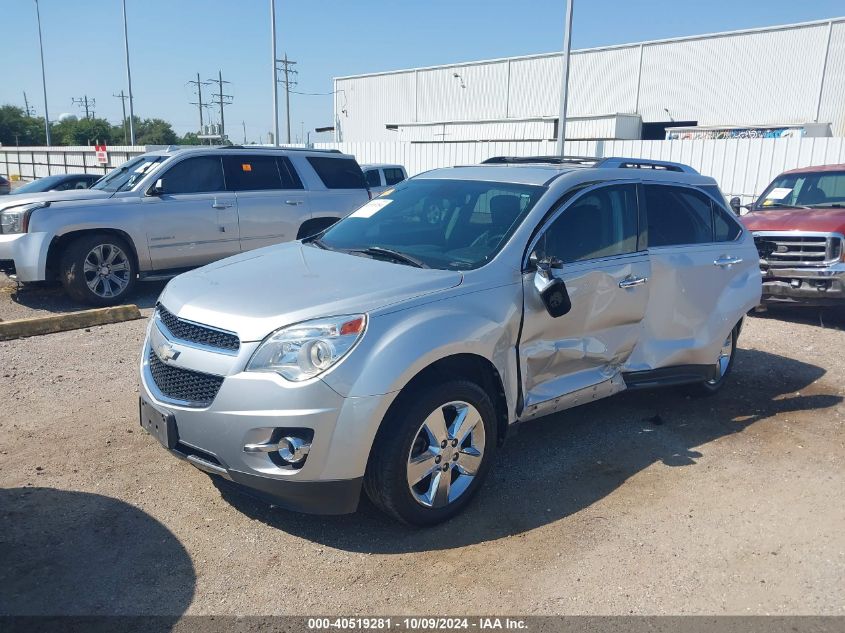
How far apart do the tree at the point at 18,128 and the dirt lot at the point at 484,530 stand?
78038 mm

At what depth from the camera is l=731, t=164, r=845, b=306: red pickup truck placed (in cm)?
838

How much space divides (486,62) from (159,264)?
38588 millimetres

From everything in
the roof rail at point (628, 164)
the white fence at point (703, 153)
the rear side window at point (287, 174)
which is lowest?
the rear side window at point (287, 174)

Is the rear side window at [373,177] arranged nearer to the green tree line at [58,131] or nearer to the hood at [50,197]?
the hood at [50,197]

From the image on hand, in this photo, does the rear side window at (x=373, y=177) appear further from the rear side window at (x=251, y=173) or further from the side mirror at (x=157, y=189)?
the side mirror at (x=157, y=189)

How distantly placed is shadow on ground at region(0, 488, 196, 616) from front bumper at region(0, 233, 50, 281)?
492 cm

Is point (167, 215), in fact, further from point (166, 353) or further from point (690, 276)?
point (690, 276)

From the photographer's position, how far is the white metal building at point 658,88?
31109mm

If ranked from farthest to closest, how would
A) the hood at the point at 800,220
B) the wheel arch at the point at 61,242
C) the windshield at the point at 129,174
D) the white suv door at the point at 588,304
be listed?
1. the windshield at the point at 129,174
2. the hood at the point at 800,220
3. the wheel arch at the point at 61,242
4. the white suv door at the point at 588,304

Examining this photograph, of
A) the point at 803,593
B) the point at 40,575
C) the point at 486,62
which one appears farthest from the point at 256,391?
the point at 486,62

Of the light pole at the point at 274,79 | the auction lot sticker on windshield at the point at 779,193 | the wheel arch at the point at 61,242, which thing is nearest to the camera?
the wheel arch at the point at 61,242

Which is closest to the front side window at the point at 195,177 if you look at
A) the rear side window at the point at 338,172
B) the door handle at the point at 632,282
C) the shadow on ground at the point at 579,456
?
the rear side window at the point at 338,172

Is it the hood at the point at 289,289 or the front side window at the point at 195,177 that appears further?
the front side window at the point at 195,177

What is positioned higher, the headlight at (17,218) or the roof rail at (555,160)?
the roof rail at (555,160)
